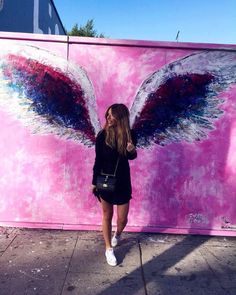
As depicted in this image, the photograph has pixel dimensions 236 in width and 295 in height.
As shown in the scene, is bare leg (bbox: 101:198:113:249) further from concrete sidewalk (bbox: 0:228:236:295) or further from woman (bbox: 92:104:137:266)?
concrete sidewalk (bbox: 0:228:236:295)

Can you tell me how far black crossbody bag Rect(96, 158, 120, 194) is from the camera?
11.3 feet

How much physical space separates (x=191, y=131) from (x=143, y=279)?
1.98 metres

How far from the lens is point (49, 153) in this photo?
450 centimetres

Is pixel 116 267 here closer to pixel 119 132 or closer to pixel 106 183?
pixel 106 183

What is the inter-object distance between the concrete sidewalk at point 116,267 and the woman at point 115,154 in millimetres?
317

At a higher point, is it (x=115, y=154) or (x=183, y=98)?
(x=183, y=98)

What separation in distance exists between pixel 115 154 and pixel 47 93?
4.86 feet

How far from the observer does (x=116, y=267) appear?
3648 mm

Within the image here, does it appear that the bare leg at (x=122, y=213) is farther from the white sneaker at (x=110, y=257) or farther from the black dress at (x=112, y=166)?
the white sneaker at (x=110, y=257)

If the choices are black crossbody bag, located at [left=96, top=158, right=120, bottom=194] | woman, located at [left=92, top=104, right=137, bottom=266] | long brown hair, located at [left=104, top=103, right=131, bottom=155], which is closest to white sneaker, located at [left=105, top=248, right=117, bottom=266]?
woman, located at [left=92, top=104, right=137, bottom=266]

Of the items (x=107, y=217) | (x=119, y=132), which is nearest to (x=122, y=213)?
(x=107, y=217)

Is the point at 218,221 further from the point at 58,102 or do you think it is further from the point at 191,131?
the point at 58,102

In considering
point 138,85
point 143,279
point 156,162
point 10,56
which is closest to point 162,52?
point 138,85

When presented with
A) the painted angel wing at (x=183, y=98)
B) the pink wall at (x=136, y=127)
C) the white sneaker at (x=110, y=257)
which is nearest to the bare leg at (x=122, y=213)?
the white sneaker at (x=110, y=257)
